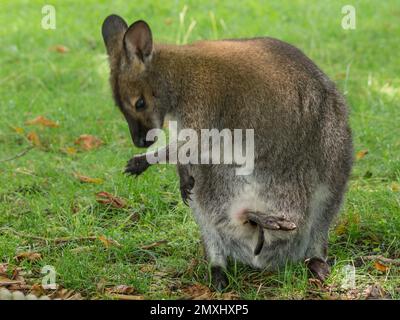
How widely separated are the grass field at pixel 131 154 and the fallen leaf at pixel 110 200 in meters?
0.03

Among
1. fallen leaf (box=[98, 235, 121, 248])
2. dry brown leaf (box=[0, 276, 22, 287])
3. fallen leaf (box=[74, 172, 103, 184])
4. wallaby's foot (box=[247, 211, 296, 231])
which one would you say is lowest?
dry brown leaf (box=[0, 276, 22, 287])

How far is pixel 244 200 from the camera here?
154 inches

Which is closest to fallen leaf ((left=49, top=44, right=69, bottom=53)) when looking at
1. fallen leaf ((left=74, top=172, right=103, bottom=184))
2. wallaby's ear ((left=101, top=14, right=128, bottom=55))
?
fallen leaf ((left=74, top=172, right=103, bottom=184))

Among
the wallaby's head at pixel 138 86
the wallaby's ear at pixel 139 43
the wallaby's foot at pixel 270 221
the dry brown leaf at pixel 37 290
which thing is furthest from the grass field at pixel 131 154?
the wallaby's ear at pixel 139 43

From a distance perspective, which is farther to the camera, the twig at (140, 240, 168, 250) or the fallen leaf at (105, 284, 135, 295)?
the twig at (140, 240, 168, 250)

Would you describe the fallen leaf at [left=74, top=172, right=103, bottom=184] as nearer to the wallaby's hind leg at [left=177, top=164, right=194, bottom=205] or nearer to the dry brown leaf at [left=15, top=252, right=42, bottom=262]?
the dry brown leaf at [left=15, top=252, right=42, bottom=262]

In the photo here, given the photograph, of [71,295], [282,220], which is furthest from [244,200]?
[71,295]

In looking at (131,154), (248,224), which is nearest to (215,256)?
(248,224)

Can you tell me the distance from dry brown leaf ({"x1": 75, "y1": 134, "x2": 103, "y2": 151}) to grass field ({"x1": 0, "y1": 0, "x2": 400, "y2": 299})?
42mm

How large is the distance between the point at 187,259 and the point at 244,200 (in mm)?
574

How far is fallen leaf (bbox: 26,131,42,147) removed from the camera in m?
6.00

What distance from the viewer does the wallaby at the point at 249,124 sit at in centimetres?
386
